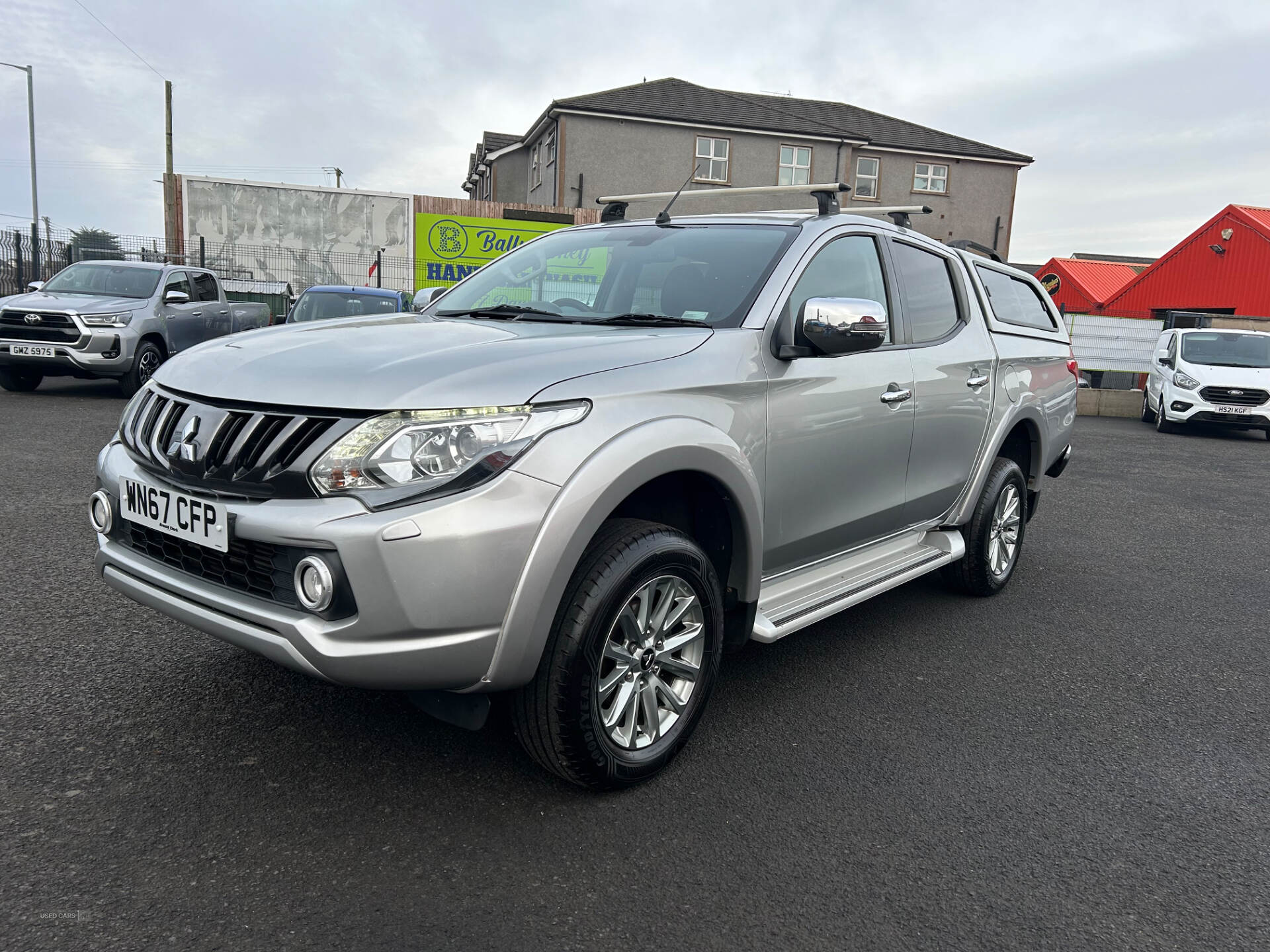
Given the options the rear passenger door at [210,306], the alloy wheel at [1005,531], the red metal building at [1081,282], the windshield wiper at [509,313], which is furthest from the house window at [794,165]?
the windshield wiper at [509,313]

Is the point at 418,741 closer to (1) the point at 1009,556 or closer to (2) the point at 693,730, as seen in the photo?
(2) the point at 693,730

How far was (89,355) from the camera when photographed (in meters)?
10.9

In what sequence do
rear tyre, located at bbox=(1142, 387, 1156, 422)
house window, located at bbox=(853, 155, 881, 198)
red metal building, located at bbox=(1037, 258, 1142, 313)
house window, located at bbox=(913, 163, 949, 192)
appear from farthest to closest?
house window, located at bbox=(913, 163, 949, 192) < house window, located at bbox=(853, 155, 881, 198) < red metal building, located at bbox=(1037, 258, 1142, 313) < rear tyre, located at bbox=(1142, 387, 1156, 422)

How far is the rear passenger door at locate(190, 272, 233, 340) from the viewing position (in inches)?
505

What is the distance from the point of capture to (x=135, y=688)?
10.8 feet

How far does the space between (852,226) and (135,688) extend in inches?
127

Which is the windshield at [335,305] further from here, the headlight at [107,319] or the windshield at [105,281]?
the windshield at [105,281]

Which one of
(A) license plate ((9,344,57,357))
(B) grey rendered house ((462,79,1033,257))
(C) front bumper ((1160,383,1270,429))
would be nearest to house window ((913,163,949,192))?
(B) grey rendered house ((462,79,1033,257))

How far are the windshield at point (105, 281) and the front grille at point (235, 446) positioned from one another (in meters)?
10.5

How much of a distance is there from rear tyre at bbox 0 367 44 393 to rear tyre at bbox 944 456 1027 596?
11429 mm

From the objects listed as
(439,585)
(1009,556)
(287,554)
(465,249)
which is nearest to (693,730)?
(439,585)

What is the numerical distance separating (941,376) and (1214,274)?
2717cm

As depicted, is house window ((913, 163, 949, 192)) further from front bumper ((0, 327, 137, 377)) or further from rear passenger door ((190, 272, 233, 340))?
front bumper ((0, 327, 137, 377))

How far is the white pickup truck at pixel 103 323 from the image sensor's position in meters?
10.9
